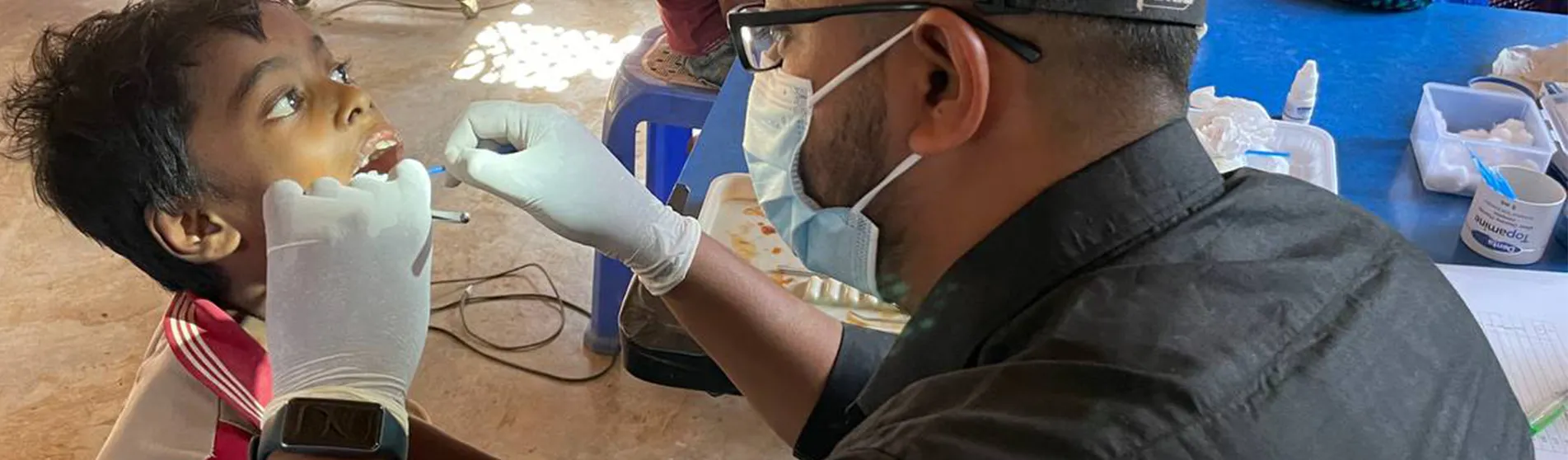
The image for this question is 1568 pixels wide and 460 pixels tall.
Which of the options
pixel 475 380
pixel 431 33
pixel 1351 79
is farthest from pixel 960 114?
pixel 431 33

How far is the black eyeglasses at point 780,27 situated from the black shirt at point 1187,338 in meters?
0.12

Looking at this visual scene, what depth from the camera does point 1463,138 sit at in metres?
1.73

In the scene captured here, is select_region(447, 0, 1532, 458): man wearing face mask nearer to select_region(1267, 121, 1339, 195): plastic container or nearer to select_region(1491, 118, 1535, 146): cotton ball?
select_region(1267, 121, 1339, 195): plastic container

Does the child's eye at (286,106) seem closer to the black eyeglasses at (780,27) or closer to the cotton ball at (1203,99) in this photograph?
the black eyeglasses at (780,27)

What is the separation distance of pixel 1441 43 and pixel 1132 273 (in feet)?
5.07

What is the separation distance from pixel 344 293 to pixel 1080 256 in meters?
0.69

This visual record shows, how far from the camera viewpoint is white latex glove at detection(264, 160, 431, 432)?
1.16m

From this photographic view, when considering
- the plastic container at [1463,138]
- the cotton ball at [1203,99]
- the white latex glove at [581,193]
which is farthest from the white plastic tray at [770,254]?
the plastic container at [1463,138]

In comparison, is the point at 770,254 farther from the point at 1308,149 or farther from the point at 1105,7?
the point at 1308,149

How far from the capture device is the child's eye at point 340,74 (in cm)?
144

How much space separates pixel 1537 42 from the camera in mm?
2102


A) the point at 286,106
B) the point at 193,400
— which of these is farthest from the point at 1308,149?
the point at 193,400

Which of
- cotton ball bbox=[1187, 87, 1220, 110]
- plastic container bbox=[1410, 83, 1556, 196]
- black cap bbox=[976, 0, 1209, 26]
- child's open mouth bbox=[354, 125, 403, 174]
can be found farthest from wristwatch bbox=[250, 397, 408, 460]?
plastic container bbox=[1410, 83, 1556, 196]

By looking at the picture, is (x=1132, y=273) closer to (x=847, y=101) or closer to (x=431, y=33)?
(x=847, y=101)
